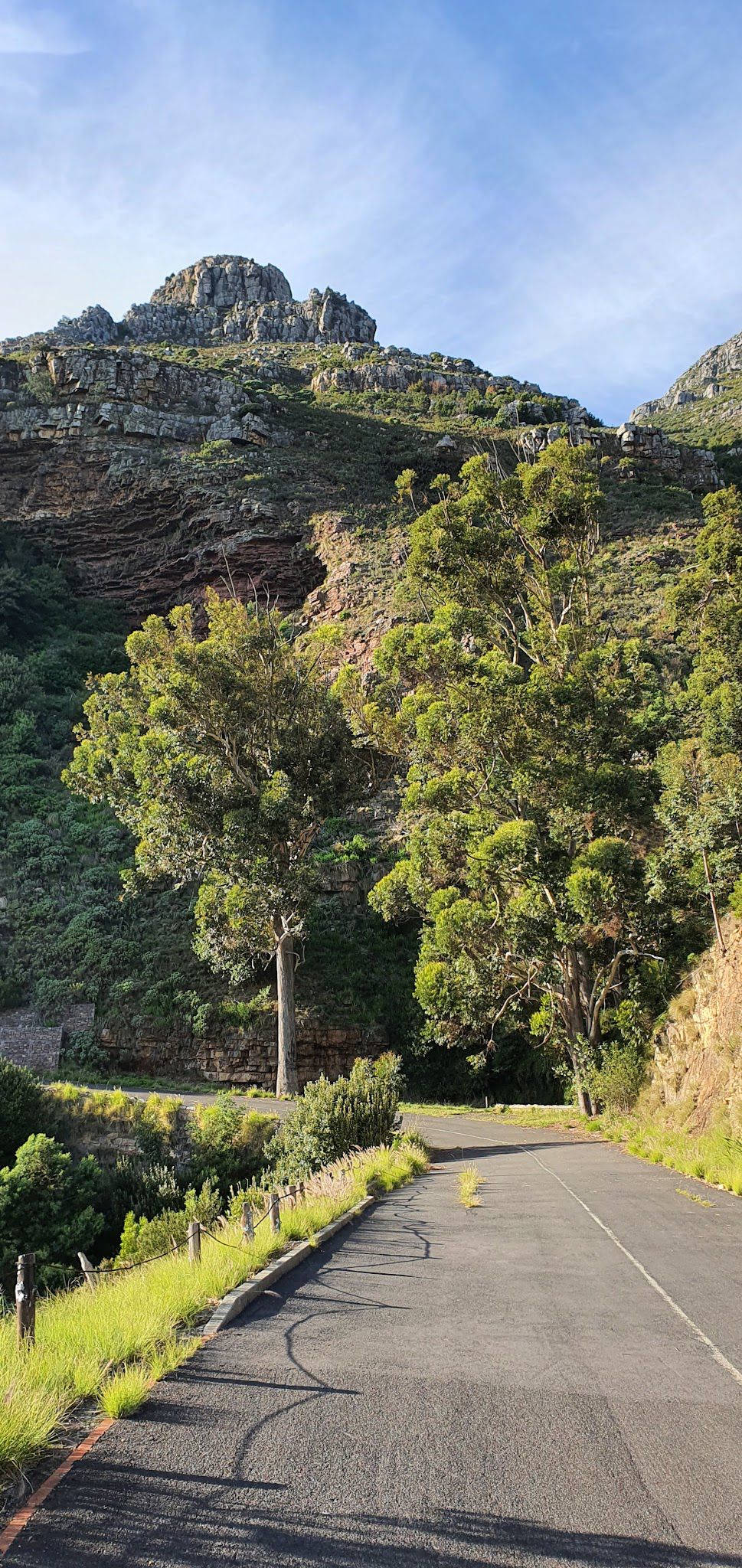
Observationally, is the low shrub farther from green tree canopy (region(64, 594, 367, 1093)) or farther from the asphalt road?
the asphalt road

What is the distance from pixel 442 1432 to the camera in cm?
413

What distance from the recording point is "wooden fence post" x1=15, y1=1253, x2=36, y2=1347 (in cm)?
534

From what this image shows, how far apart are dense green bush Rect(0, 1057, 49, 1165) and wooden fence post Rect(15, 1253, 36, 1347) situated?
12.6m

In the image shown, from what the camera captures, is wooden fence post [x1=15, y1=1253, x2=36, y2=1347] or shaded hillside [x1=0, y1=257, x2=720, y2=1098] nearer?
wooden fence post [x1=15, y1=1253, x2=36, y2=1347]

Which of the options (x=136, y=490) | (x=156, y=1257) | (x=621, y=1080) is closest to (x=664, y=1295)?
(x=156, y=1257)

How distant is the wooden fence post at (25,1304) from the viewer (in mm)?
5340

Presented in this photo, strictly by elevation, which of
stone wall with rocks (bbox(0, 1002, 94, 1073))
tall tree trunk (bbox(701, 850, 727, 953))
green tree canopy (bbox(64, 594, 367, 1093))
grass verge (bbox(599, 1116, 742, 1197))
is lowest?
grass verge (bbox(599, 1116, 742, 1197))

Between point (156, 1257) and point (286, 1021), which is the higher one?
point (286, 1021)

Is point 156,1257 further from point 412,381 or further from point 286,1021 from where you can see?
point 412,381

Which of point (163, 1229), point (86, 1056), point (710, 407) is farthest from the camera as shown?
point (710, 407)

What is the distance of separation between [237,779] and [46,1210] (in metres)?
13.8

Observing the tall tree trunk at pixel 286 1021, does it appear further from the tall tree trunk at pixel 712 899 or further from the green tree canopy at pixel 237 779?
the tall tree trunk at pixel 712 899

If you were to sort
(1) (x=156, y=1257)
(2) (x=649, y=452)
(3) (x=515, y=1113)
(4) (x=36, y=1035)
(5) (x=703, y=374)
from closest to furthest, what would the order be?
1. (1) (x=156, y=1257)
2. (3) (x=515, y=1113)
3. (4) (x=36, y=1035)
4. (2) (x=649, y=452)
5. (5) (x=703, y=374)

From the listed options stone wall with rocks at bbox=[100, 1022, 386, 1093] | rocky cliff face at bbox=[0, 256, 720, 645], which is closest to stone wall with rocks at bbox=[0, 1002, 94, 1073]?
stone wall with rocks at bbox=[100, 1022, 386, 1093]
